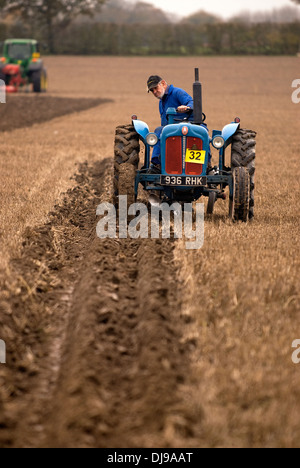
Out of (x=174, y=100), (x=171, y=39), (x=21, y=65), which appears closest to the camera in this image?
(x=174, y=100)

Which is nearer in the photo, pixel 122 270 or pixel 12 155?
pixel 122 270

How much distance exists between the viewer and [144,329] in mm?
4305

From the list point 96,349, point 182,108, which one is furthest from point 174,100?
point 96,349

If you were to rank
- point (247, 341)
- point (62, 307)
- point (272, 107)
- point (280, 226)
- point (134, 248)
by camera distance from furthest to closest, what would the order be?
point (272, 107)
point (280, 226)
point (134, 248)
point (62, 307)
point (247, 341)

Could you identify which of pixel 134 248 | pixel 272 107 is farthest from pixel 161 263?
pixel 272 107

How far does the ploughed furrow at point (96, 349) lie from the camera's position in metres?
3.28

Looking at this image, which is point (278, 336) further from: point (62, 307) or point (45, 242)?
point (45, 242)

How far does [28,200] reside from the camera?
28.6 feet

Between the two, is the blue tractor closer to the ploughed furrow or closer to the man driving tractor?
the man driving tractor

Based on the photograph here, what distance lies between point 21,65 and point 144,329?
30.4 meters

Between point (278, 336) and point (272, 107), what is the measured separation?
2723 centimetres

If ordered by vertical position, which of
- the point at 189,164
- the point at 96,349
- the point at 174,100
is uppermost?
the point at 174,100

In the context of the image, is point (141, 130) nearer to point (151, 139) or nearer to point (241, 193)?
point (151, 139)

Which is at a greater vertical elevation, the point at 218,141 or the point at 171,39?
the point at 171,39
